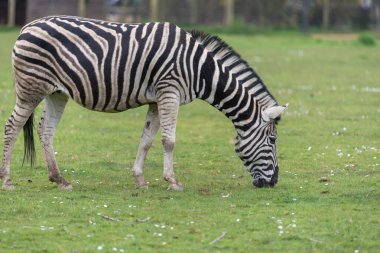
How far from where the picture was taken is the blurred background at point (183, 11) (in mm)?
41844

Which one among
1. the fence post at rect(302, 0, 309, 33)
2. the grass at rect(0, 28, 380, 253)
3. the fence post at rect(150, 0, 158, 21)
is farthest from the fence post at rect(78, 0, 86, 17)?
the grass at rect(0, 28, 380, 253)

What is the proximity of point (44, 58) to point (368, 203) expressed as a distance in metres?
3.87

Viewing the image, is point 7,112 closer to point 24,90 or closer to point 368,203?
point 24,90

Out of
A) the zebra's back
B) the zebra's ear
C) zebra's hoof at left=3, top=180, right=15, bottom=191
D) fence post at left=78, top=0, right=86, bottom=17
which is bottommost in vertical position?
fence post at left=78, top=0, right=86, bottom=17

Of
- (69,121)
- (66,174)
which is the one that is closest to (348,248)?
(66,174)

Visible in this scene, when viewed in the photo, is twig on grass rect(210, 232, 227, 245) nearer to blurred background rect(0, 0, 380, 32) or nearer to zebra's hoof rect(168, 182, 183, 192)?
zebra's hoof rect(168, 182, 183, 192)

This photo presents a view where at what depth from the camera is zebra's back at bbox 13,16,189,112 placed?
34.7ft

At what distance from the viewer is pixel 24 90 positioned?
10617 millimetres

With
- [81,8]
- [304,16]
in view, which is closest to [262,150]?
[81,8]

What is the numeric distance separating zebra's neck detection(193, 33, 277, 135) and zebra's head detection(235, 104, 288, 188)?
81mm

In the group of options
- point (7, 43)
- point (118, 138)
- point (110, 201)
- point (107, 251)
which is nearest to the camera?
point (107, 251)

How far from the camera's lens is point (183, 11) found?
1665 inches

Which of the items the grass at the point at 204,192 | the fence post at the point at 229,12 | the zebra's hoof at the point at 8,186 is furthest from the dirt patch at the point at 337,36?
the zebra's hoof at the point at 8,186

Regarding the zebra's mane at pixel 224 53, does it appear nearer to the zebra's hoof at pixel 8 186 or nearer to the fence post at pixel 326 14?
the zebra's hoof at pixel 8 186
